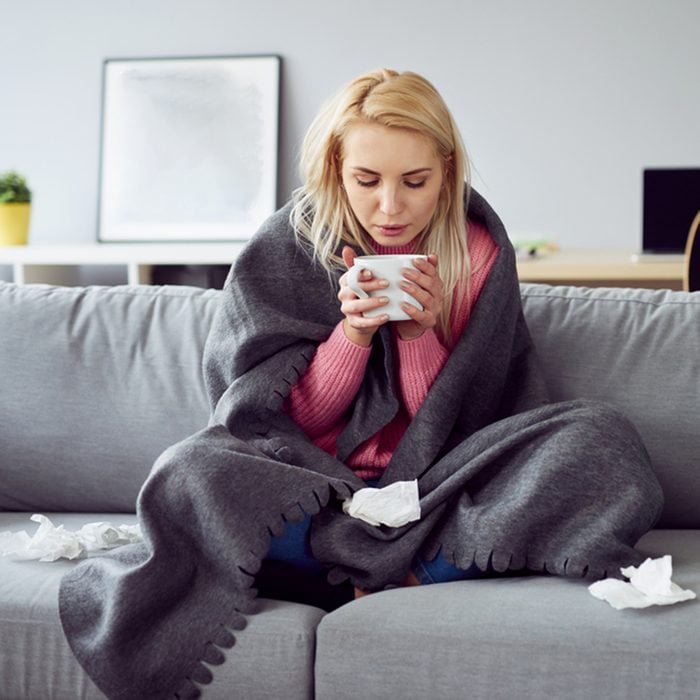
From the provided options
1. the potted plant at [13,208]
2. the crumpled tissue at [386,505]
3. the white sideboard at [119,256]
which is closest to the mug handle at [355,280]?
the crumpled tissue at [386,505]

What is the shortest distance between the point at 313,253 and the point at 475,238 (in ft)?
0.85

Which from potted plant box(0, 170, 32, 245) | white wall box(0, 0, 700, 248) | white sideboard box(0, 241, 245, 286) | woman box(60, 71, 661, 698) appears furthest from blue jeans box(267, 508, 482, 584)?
potted plant box(0, 170, 32, 245)

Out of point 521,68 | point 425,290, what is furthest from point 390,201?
point 521,68

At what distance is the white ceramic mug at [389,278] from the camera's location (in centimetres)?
162

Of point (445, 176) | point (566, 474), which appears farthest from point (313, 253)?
point (566, 474)

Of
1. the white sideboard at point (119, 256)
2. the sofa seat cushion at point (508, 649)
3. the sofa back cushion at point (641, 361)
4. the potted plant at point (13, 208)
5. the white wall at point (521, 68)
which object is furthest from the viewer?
the potted plant at point (13, 208)

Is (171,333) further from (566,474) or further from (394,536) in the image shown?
(566,474)

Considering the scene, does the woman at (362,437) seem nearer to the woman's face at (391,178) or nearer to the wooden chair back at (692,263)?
the woman's face at (391,178)

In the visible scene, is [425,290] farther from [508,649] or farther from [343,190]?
[508,649]

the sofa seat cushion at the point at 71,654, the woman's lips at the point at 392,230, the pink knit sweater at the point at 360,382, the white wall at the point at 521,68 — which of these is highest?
the white wall at the point at 521,68

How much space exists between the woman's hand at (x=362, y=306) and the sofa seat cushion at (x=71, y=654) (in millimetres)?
401

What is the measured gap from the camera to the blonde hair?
1748 mm

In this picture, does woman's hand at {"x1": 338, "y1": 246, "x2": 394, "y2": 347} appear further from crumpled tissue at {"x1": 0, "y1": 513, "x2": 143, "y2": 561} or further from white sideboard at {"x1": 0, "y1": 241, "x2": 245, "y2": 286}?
white sideboard at {"x1": 0, "y1": 241, "x2": 245, "y2": 286}

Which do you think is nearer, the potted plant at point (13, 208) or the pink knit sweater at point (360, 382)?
the pink knit sweater at point (360, 382)
